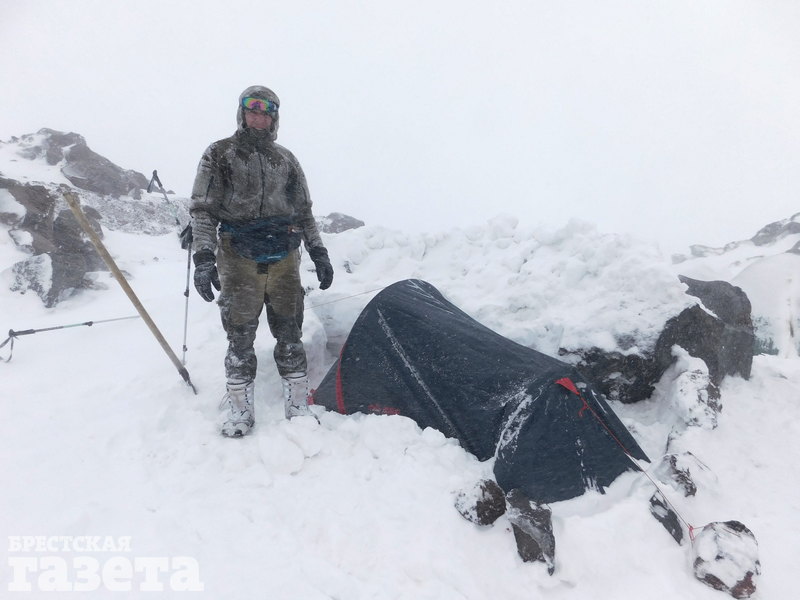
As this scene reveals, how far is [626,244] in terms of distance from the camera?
596 centimetres

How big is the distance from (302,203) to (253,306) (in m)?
1.24

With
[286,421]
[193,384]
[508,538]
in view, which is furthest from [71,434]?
[508,538]

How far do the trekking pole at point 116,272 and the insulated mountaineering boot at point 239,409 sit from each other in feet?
2.31

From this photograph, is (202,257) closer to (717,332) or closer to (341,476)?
(341,476)

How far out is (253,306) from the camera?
3.91m

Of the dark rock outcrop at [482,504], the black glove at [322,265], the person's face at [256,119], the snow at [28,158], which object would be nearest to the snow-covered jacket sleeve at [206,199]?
the person's face at [256,119]

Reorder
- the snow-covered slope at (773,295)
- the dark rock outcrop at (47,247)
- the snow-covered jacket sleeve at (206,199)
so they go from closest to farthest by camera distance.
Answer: the snow-covered jacket sleeve at (206,199)
the dark rock outcrop at (47,247)
the snow-covered slope at (773,295)

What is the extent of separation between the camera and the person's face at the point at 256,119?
3812 millimetres

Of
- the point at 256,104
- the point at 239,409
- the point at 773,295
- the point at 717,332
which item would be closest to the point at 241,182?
the point at 256,104

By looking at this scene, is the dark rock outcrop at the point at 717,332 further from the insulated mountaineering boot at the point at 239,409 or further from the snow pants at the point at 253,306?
the insulated mountaineering boot at the point at 239,409

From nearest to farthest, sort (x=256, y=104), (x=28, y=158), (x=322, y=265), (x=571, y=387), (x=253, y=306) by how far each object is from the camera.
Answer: (x=571, y=387), (x=256, y=104), (x=253, y=306), (x=322, y=265), (x=28, y=158)

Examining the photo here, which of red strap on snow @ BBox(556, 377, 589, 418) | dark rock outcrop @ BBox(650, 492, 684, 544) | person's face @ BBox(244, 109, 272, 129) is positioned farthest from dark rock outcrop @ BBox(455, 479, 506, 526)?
person's face @ BBox(244, 109, 272, 129)

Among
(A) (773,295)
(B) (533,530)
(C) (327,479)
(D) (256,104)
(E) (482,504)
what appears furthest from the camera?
(A) (773,295)

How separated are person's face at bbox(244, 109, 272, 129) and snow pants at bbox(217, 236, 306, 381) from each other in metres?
1.16
